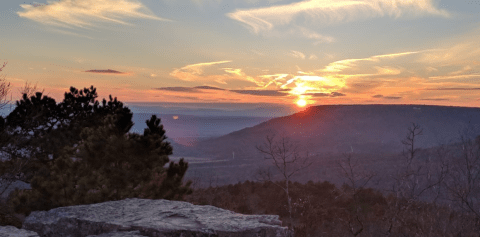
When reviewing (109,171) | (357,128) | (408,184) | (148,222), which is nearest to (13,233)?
(148,222)

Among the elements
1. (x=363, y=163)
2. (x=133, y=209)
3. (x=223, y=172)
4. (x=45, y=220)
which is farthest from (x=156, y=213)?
(x=223, y=172)

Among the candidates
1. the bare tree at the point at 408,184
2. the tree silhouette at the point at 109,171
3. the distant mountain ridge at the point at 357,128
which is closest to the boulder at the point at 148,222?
the tree silhouette at the point at 109,171

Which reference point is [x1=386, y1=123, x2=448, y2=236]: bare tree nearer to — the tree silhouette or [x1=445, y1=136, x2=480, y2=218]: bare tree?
[x1=445, y1=136, x2=480, y2=218]: bare tree

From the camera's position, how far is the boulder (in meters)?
7.70

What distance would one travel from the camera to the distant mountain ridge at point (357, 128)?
11888cm

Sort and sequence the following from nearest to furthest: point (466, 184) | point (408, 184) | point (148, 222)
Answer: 1. point (148, 222)
2. point (408, 184)
3. point (466, 184)

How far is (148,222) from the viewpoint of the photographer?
795 centimetres

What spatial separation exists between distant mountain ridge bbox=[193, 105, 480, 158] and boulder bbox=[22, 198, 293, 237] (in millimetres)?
100569

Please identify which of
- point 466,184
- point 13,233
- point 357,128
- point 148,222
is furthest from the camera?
point 357,128

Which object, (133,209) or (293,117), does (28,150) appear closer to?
(133,209)

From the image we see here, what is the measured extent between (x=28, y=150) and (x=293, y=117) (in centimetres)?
14002

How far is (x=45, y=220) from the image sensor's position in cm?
871

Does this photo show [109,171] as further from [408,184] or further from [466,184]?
[466,184]

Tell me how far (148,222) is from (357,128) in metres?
131
